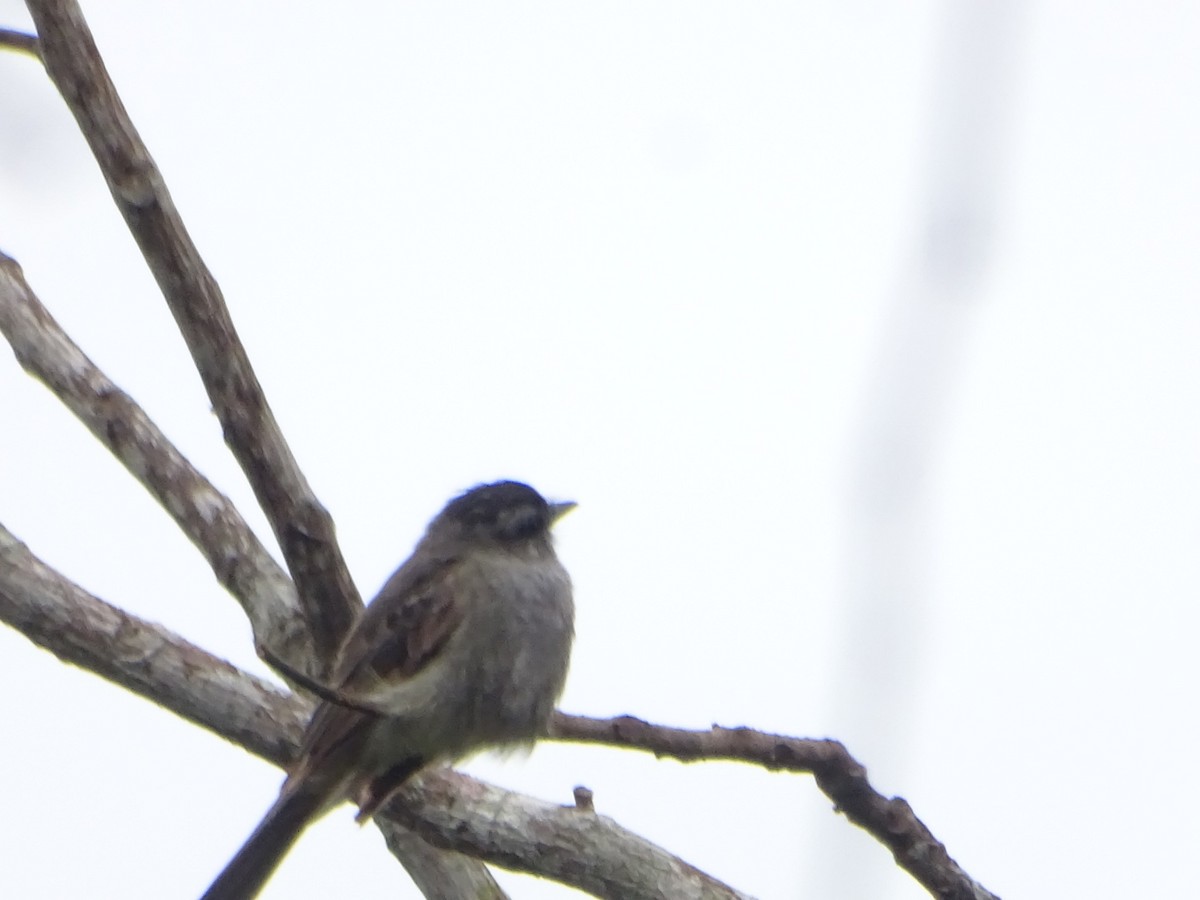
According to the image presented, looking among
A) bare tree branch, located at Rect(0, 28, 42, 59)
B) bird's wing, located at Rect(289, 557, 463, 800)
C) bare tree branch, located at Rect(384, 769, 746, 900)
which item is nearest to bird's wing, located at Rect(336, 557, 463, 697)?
bird's wing, located at Rect(289, 557, 463, 800)

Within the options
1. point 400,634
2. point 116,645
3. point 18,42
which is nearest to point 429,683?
point 400,634

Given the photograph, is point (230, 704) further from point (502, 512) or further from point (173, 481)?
point (502, 512)

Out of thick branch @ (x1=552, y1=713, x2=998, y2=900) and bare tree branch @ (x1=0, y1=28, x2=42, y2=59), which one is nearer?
thick branch @ (x1=552, y1=713, x2=998, y2=900)

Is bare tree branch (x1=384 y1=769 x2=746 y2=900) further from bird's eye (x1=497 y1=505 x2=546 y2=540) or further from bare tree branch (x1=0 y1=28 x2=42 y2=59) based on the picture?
bare tree branch (x1=0 y1=28 x2=42 y2=59)

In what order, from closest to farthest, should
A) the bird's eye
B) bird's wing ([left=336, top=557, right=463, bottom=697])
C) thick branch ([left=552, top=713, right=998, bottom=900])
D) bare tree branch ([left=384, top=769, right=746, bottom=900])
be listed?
1. thick branch ([left=552, top=713, right=998, bottom=900])
2. bare tree branch ([left=384, top=769, right=746, bottom=900])
3. bird's wing ([left=336, top=557, right=463, bottom=697])
4. the bird's eye

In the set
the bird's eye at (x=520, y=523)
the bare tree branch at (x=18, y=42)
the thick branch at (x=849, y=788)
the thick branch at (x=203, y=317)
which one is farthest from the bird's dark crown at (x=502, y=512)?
the bare tree branch at (x=18, y=42)
